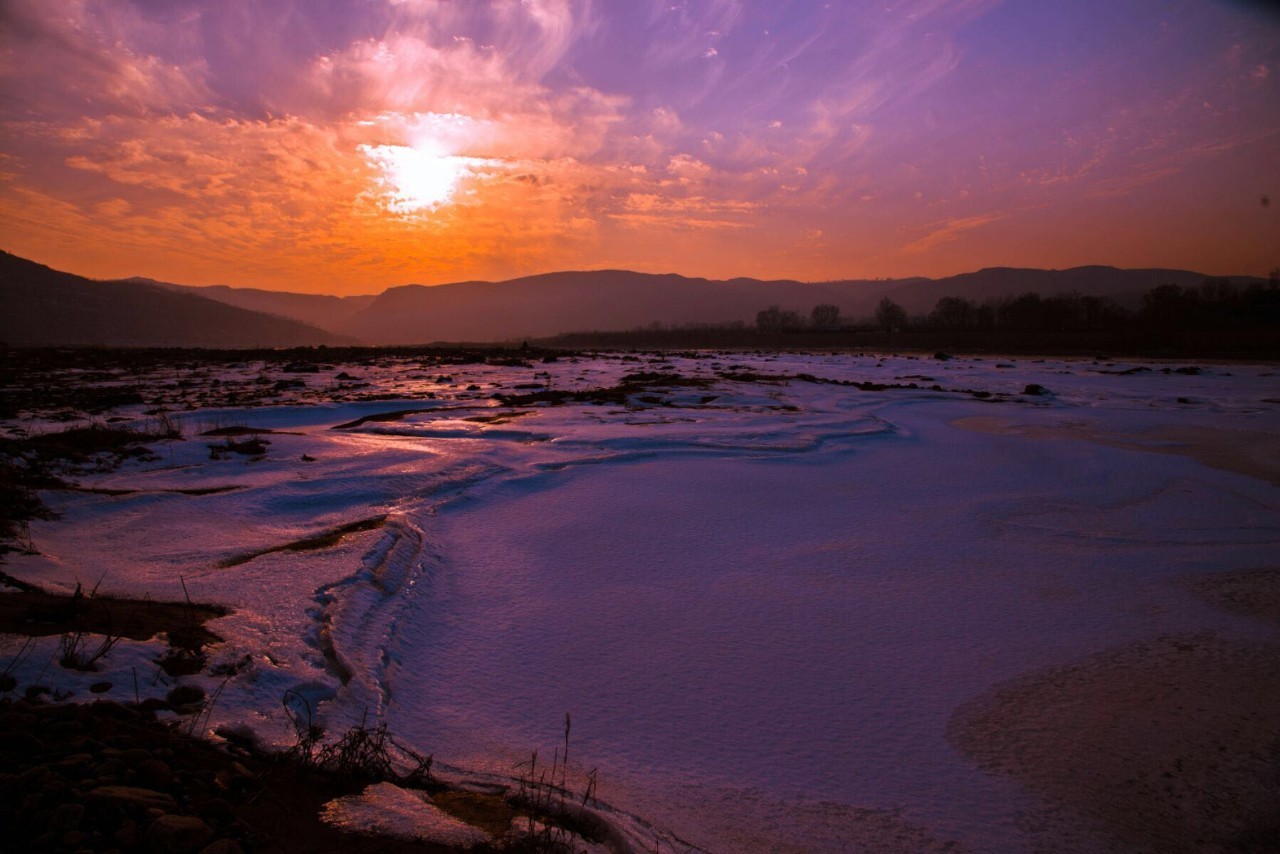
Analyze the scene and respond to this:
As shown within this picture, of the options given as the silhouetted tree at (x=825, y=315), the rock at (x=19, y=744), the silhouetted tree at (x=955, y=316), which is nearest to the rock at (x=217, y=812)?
the rock at (x=19, y=744)

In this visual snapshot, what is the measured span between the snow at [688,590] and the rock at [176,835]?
0.47 metres

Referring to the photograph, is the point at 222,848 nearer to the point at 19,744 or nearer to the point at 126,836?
the point at 126,836

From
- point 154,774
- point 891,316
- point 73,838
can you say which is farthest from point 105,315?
point 73,838

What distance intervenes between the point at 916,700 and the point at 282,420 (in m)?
10.4

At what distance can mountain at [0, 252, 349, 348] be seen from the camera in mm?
67062

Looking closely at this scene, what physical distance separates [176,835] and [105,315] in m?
103

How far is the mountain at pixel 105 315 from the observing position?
6706cm

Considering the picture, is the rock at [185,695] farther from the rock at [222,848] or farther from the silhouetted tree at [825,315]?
the silhouetted tree at [825,315]

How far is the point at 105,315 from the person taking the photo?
77.5 m

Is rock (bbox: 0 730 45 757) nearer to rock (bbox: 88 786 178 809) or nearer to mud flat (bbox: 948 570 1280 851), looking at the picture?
rock (bbox: 88 786 178 809)

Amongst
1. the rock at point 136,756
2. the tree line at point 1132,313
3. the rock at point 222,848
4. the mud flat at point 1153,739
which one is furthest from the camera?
the tree line at point 1132,313

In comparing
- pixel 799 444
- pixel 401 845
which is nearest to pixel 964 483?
pixel 799 444

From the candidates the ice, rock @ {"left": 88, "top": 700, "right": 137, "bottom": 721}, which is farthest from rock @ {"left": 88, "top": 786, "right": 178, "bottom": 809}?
rock @ {"left": 88, "top": 700, "right": 137, "bottom": 721}

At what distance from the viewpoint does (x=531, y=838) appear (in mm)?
1913
